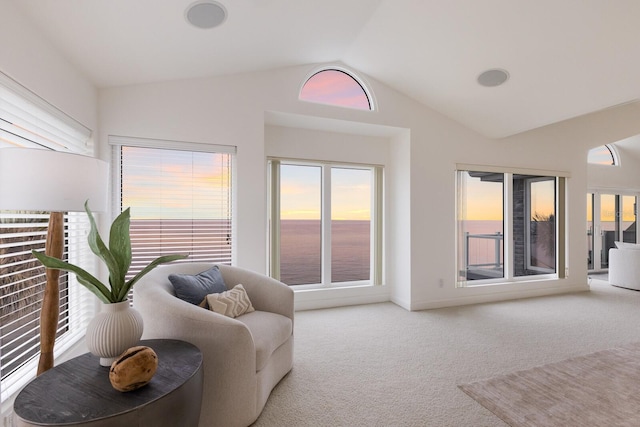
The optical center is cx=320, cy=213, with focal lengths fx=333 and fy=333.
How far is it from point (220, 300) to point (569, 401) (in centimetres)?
237

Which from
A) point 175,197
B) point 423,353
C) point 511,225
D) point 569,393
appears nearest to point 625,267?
point 511,225

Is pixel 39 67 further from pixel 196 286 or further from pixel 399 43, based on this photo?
pixel 399 43

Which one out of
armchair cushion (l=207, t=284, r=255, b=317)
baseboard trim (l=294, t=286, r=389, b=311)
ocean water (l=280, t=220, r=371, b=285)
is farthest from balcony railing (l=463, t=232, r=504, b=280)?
armchair cushion (l=207, t=284, r=255, b=317)

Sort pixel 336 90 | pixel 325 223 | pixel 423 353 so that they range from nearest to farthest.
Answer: pixel 423 353 → pixel 336 90 → pixel 325 223

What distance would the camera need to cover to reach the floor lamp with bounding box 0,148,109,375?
4.59 feet

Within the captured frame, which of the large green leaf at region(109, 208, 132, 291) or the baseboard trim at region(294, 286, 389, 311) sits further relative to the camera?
the baseboard trim at region(294, 286, 389, 311)

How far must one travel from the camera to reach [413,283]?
420 cm

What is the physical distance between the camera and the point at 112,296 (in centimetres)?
159

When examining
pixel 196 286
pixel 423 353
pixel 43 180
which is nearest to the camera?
pixel 43 180

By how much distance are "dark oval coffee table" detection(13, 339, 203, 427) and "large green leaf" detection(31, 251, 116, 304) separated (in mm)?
321

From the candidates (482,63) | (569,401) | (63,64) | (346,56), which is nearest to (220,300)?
(63,64)

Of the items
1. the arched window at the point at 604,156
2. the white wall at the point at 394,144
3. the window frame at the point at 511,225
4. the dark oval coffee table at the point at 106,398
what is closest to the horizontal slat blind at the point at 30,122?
the white wall at the point at 394,144

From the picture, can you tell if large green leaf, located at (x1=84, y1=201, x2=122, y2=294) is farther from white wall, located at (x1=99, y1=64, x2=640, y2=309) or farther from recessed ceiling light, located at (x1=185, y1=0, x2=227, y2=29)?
white wall, located at (x1=99, y1=64, x2=640, y2=309)

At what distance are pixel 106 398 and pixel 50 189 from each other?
91 cm
